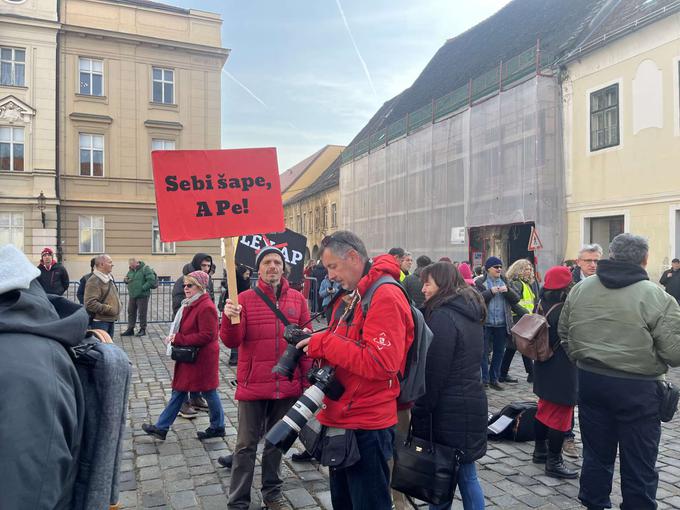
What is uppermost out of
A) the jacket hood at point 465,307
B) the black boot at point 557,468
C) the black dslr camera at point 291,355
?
the jacket hood at point 465,307

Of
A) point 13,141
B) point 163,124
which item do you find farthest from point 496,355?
point 13,141

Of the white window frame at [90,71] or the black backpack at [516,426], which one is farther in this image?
the white window frame at [90,71]

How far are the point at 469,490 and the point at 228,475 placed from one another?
2.11 m

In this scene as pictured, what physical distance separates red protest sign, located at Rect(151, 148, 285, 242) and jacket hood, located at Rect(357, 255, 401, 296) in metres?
1.43

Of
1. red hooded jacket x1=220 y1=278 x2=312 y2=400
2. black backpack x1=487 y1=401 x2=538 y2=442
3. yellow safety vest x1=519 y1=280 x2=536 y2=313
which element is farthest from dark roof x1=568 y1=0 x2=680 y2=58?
red hooded jacket x1=220 y1=278 x2=312 y2=400

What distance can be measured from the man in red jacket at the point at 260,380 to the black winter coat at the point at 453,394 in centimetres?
109

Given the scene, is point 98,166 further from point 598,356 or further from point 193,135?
point 598,356

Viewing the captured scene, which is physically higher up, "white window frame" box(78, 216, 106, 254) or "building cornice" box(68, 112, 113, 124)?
"building cornice" box(68, 112, 113, 124)

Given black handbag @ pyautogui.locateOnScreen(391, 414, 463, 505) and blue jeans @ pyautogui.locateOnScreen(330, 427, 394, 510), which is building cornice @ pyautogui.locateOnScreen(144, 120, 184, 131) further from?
blue jeans @ pyautogui.locateOnScreen(330, 427, 394, 510)

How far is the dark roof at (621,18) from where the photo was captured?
535 inches

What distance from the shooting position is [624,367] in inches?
130

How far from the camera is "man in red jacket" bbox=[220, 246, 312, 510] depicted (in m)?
3.80

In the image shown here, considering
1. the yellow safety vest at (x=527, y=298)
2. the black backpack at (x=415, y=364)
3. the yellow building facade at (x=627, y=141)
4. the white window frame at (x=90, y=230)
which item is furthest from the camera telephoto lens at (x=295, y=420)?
the white window frame at (x=90, y=230)

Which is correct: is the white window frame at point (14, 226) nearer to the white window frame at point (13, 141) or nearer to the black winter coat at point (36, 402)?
the white window frame at point (13, 141)
